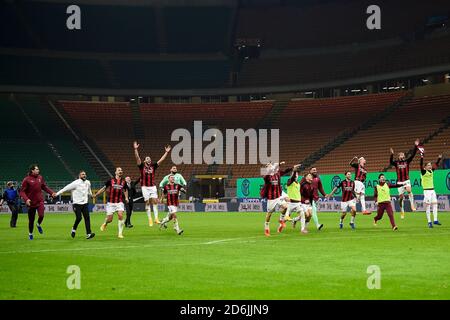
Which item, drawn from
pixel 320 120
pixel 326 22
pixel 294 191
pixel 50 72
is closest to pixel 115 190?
pixel 294 191

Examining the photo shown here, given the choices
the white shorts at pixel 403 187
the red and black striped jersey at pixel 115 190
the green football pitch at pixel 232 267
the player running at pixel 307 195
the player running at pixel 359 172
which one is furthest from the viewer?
the white shorts at pixel 403 187

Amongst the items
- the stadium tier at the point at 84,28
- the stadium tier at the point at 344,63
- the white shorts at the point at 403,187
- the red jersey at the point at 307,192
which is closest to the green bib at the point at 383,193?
the red jersey at the point at 307,192

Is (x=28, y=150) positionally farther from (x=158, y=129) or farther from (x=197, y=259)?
(x=197, y=259)

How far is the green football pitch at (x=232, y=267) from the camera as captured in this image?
11.6 meters

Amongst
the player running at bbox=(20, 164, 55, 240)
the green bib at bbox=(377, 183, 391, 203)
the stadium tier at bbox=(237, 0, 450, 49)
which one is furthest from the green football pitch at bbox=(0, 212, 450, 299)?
the stadium tier at bbox=(237, 0, 450, 49)

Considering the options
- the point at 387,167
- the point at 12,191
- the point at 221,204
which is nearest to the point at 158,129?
the point at 221,204

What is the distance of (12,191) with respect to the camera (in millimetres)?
36906

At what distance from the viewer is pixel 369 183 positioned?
52031 millimetres

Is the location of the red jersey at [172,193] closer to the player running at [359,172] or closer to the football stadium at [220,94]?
the player running at [359,172]

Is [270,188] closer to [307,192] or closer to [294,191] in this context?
[294,191]

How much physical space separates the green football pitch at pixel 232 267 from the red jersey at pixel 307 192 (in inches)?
127

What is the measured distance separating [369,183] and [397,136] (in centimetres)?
1223

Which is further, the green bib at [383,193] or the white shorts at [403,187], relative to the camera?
the white shorts at [403,187]

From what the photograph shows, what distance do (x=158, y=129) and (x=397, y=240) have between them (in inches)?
2157
